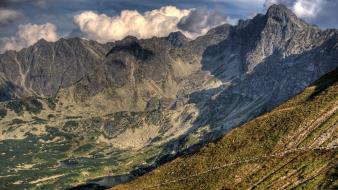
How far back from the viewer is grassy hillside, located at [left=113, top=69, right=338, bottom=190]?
151 m

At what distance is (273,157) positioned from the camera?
169 metres

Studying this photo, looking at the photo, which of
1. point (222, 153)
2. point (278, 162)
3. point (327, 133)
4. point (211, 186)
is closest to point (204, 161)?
point (222, 153)

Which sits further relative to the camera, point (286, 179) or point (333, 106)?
point (333, 106)

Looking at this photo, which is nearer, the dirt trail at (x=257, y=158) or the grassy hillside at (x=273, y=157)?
the grassy hillside at (x=273, y=157)

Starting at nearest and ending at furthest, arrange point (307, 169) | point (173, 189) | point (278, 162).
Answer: point (307, 169)
point (278, 162)
point (173, 189)

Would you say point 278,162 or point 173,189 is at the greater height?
point 278,162

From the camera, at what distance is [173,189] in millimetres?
176125

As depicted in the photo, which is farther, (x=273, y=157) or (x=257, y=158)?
(x=257, y=158)

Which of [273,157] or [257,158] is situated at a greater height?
[273,157]

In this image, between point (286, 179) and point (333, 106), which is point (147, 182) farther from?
point (333, 106)

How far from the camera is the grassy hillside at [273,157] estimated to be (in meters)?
151

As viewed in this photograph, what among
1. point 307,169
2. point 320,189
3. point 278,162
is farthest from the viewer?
point 278,162

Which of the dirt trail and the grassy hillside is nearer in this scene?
the grassy hillside

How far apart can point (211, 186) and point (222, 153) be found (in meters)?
22.4
